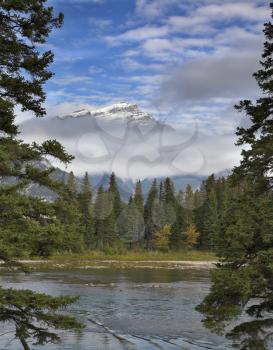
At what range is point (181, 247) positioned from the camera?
129m

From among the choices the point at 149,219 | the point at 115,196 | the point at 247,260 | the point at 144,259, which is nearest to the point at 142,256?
the point at 144,259

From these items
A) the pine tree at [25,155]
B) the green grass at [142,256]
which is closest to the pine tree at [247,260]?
the pine tree at [25,155]

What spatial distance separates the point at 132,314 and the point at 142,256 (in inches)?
3190

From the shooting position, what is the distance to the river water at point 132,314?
26.5 meters

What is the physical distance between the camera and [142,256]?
117 m

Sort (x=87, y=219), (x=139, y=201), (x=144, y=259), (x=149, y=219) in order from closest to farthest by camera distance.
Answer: (x=144, y=259) < (x=87, y=219) < (x=149, y=219) < (x=139, y=201)

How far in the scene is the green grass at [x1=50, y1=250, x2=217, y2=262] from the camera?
108 meters

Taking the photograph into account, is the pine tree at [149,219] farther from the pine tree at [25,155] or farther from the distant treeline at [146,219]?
the pine tree at [25,155]

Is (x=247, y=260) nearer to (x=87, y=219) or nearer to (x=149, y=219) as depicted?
(x=87, y=219)

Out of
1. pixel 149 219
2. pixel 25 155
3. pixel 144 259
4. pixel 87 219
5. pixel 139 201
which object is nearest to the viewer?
pixel 25 155

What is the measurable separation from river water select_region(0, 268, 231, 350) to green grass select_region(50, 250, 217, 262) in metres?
46.1

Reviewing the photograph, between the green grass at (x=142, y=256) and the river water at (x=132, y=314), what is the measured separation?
4610 centimetres

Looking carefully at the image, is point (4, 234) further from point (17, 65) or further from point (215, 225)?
point (215, 225)

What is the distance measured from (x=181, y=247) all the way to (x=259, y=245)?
377 ft
